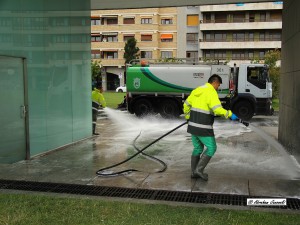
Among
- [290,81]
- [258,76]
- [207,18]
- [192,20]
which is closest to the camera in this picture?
[290,81]

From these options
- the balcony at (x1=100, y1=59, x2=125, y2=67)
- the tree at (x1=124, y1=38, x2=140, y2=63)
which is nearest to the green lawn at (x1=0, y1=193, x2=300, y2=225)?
the tree at (x1=124, y1=38, x2=140, y2=63)

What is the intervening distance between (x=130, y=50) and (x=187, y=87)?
123 ft

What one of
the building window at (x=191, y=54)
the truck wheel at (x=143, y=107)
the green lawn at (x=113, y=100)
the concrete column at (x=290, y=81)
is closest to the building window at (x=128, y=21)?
the building window at (x=191, y=54)

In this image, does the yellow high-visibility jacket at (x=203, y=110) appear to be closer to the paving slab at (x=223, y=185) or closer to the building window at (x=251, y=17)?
the paving slab at (x=223, y=185)

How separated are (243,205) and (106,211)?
70.6 inches

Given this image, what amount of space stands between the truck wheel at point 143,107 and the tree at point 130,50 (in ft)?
119

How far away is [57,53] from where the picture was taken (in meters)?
A: 9.07

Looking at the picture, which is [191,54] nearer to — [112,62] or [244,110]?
[112,62]

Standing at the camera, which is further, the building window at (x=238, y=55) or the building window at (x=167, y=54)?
the building window at (x=167, y=54)

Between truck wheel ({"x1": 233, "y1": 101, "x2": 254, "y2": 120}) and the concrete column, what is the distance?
267 inches

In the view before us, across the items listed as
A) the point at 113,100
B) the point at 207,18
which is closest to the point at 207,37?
the point at 207,18

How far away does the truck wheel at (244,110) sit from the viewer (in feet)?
54.7

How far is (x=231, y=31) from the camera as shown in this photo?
54.3m

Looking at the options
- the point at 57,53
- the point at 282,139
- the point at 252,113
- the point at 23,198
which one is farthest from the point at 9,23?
the point at 252,113
